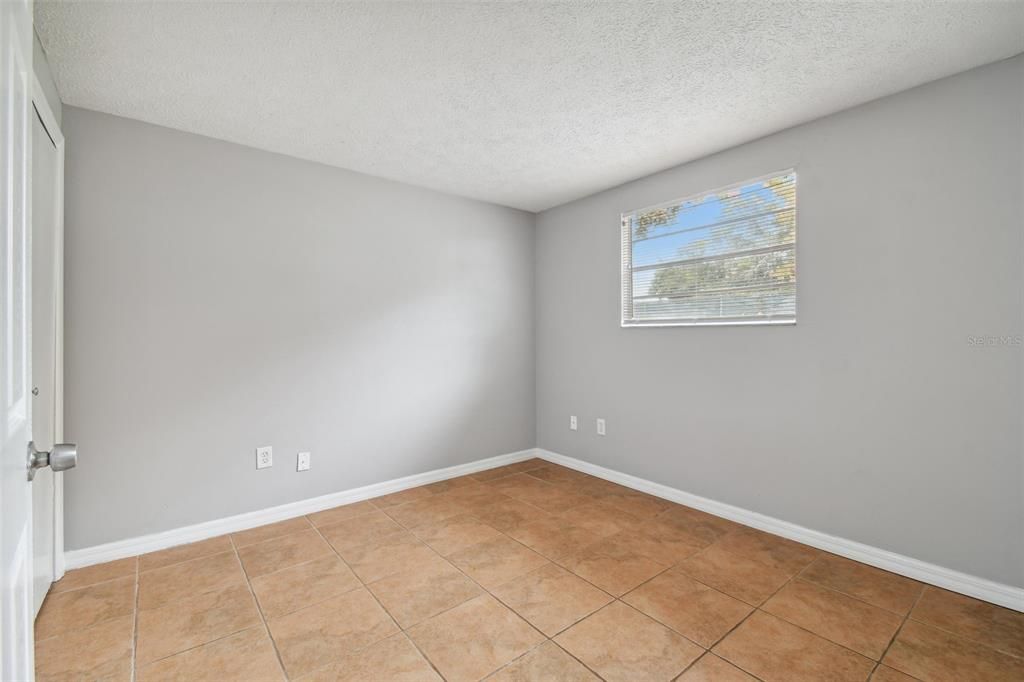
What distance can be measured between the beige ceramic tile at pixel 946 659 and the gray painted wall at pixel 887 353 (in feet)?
1.59

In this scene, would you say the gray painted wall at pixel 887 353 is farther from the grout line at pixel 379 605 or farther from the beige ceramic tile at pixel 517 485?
the grout line at pixel 379 605

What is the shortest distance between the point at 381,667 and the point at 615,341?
8.68 feet

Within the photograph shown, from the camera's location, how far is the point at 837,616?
1939 millimetres

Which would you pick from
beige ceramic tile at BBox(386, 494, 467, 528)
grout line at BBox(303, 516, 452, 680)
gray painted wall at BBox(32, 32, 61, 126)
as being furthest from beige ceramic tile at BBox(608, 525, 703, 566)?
gray painted wall at BBox(32, 32, 61, 126)

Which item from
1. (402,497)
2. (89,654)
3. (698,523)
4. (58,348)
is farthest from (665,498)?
(58,348)

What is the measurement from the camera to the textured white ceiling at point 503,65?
5.71 feet

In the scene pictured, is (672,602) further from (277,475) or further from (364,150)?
(364,150)

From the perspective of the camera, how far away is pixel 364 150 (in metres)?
2.92

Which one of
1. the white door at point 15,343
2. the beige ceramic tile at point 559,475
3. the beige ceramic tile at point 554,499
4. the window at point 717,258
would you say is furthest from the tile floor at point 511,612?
the window at point 717,258

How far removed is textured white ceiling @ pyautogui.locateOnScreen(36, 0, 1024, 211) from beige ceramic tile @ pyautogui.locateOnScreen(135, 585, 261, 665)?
2347 mm

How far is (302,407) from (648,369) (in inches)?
94.6

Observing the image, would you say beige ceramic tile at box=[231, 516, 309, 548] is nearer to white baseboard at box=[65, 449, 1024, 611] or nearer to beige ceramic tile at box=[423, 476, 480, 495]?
white baseboard at box=[65, 449, 1024, 611]

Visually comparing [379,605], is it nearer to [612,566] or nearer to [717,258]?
[612,566]

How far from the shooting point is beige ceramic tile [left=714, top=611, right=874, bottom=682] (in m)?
1.62
